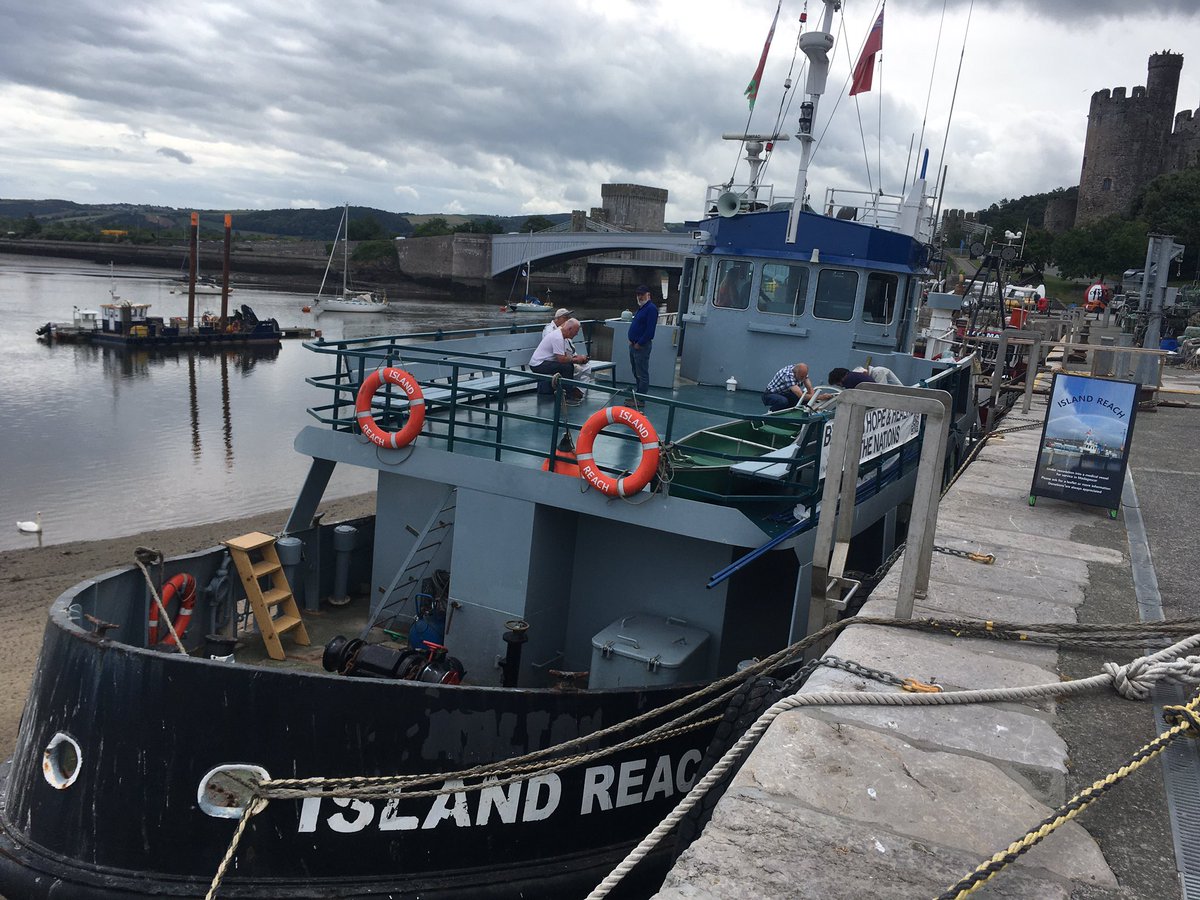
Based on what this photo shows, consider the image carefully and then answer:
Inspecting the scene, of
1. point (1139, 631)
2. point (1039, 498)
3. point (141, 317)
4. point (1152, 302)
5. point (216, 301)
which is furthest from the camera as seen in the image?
point (216, 301)

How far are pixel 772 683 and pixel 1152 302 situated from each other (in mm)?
26962

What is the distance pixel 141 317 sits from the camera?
4691 cm

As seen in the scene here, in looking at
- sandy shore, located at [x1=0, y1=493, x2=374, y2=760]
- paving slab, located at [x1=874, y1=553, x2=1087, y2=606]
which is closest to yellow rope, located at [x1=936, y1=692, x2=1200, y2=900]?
paving slab, located at [x1=874, y1=553, x2=1087, y2=606]

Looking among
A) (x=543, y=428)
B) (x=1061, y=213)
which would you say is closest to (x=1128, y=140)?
(x=1061, y=213)

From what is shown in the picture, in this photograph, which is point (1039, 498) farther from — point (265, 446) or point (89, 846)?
point (265, 446)

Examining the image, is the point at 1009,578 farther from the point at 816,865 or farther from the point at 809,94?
the point at 809,94

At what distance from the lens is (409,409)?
7.17m

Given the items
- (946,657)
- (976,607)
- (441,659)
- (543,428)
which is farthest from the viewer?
(543,428)

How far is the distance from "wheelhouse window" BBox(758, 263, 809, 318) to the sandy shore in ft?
19.7

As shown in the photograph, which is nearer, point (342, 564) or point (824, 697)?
point (824, 697)

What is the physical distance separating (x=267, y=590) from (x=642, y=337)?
16.8ft

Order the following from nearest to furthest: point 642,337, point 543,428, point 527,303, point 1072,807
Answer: point 1072,807 → point 543,428 → point 642,337 → point 527,303

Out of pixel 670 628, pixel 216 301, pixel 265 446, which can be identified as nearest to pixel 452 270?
pixel 216 301

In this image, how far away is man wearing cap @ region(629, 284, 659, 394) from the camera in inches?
414
